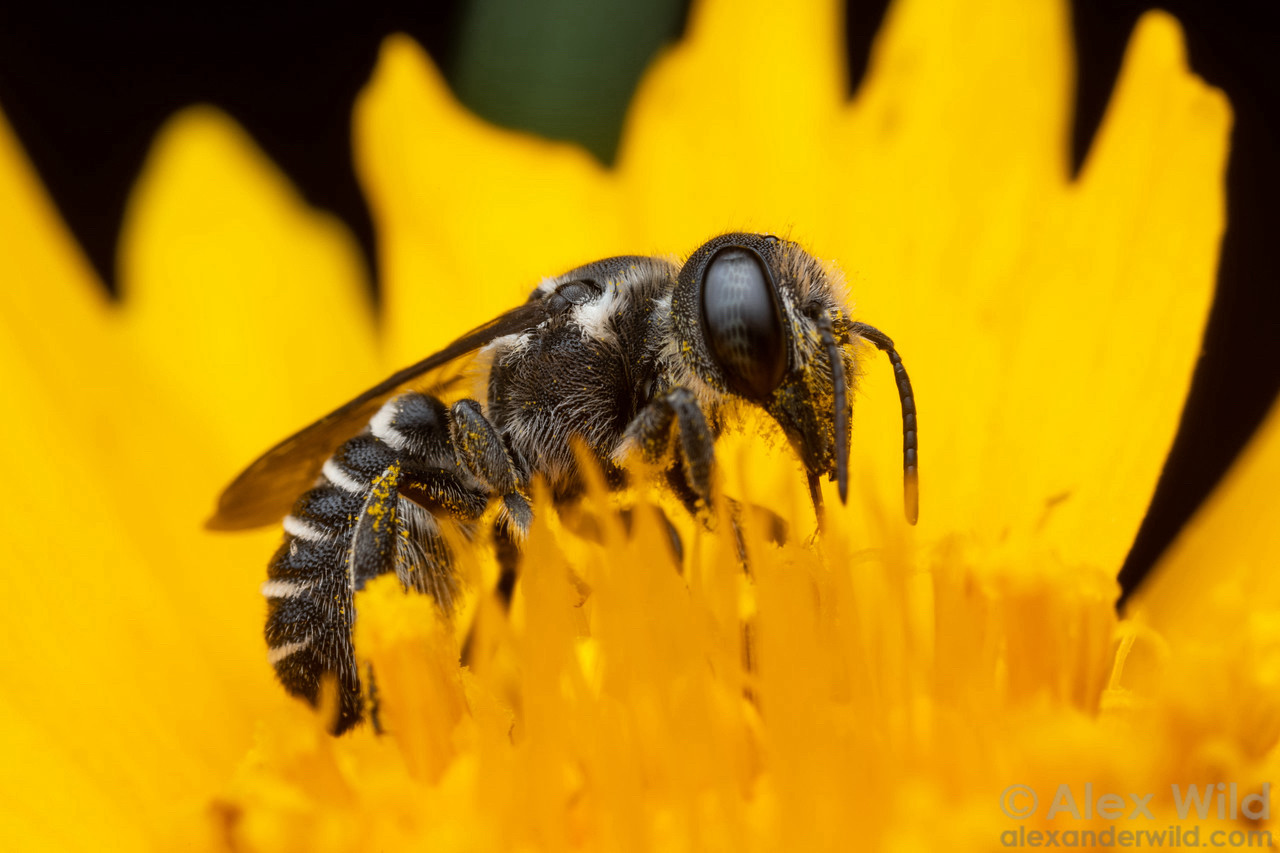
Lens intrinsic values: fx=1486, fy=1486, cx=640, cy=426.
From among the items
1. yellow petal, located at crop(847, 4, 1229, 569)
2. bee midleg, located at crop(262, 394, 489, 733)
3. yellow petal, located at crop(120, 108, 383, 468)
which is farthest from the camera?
yellow petal, located at crop(120, 108, 383, 468)

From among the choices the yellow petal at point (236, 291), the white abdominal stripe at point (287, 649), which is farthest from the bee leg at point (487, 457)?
the yellow petal at point (236, 291)

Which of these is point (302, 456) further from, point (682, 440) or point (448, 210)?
point (448, 210)

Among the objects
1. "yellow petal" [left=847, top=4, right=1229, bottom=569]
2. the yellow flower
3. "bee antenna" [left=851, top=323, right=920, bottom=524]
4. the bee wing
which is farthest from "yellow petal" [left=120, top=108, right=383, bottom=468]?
"bee antenna" [left=851, top=323, right=920, bottom=524]

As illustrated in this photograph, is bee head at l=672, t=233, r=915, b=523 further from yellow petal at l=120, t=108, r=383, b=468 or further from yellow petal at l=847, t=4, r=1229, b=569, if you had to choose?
yellow petal at l=120, t=108, r=383, b=468

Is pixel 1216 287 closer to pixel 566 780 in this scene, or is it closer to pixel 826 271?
pixel 826 271

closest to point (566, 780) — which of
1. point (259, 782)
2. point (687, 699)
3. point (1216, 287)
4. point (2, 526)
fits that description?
point (687, 699)

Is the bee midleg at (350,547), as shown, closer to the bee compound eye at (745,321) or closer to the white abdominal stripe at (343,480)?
the white abdominal stripe at (343,480)

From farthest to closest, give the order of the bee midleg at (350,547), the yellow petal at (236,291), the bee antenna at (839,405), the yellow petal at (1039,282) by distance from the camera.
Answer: the yellow petal at (236,291), the yellow petal at (1039,282), the bee midleg at (350,547), the bee antenna at (839,405)
